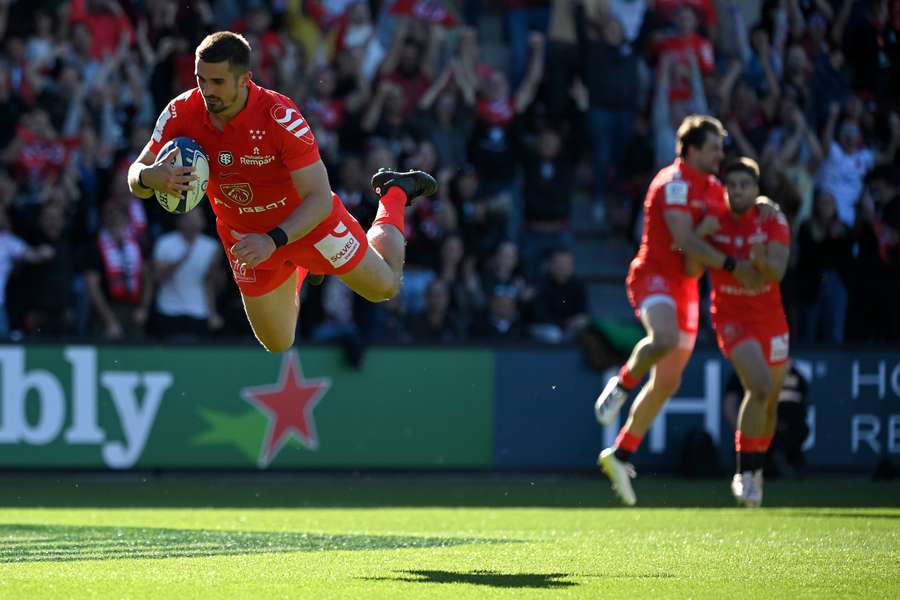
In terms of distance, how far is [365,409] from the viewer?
578 inches

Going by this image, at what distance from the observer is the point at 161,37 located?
55.6 feet

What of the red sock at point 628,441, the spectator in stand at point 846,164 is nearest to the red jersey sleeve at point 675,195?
the red sock at point 628,441

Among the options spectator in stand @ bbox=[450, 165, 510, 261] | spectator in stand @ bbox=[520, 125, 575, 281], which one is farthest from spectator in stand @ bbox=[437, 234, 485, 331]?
spectator in stand @ bbox=[520, 125, 575, 281]

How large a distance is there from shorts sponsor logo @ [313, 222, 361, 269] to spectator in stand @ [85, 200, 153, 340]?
19.5 ft

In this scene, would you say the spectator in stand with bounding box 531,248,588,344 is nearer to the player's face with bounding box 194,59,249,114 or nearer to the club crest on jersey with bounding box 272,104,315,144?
the club crest on jersey with bounding box 272,104,315,144

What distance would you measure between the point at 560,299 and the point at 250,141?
7.82m

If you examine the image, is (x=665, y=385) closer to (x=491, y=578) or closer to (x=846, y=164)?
(x=491, y=578)

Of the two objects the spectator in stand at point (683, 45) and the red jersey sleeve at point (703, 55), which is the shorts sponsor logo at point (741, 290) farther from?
the red jersey sleeve at point (703, 55)

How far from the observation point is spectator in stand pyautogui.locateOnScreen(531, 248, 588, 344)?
15938 mm

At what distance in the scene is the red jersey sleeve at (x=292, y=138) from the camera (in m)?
8.62

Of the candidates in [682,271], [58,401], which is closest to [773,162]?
[682,271]

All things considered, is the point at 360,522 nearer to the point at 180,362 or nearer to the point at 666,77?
the point at 180,362

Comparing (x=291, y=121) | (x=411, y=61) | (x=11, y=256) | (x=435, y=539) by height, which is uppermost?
(x=411, y=61)

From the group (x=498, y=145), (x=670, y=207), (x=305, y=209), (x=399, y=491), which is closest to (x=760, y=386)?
(x=670, y=207)
